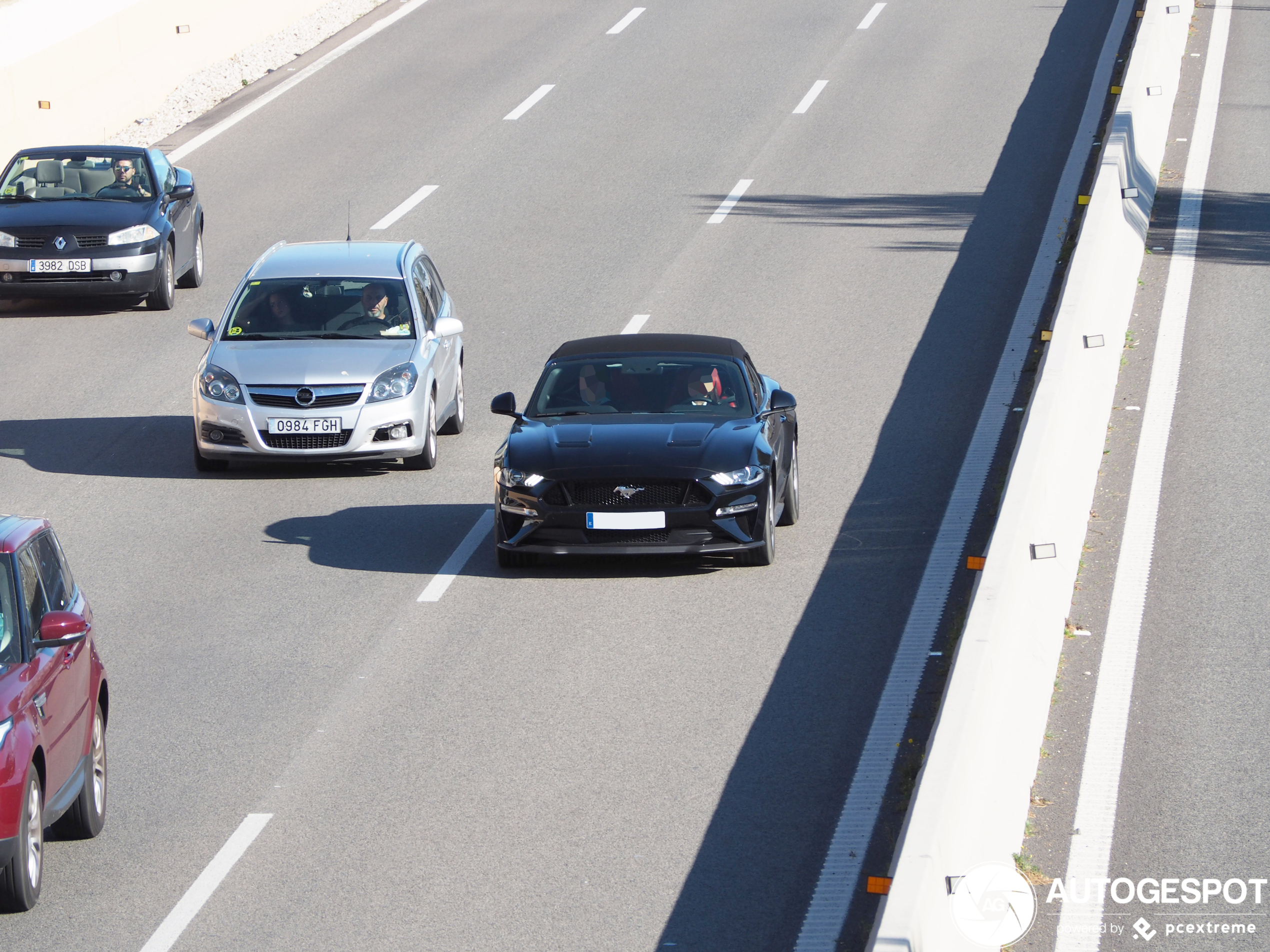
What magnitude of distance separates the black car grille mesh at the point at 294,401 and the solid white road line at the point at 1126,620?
20.0 ft

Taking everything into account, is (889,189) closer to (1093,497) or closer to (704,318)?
(704,318)

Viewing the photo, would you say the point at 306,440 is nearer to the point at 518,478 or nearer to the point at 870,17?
the point at 518,478

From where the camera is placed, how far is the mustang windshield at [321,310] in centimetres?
1546

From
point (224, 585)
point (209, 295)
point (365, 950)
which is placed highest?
point (365, 950)

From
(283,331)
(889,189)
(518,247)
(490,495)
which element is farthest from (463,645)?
(889,189)

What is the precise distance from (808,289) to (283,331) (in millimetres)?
7191

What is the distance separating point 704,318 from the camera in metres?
19.4

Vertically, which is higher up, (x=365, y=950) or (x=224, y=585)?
(x=365, y=950)

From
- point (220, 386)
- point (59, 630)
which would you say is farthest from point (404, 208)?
point (59, 630)

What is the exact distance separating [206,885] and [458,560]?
17.2 ft

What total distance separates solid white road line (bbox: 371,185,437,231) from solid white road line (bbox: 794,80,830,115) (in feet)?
21.4

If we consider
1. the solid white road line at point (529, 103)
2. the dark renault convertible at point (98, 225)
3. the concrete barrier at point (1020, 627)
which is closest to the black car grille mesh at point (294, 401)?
the concrete barrier at point (1020, 627)

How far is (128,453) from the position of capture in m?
15.7

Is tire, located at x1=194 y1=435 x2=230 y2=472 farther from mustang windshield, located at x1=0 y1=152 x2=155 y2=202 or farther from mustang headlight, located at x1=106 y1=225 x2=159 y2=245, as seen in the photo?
mustang windshield, located at x1=0 y1=152 x2=155 y2=202
